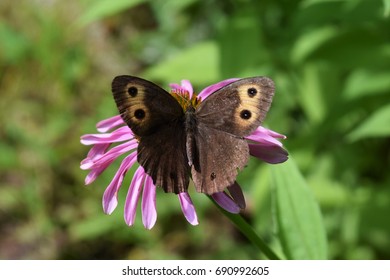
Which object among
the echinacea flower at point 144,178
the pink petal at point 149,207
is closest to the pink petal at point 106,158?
the echinacea flower at point 144,178

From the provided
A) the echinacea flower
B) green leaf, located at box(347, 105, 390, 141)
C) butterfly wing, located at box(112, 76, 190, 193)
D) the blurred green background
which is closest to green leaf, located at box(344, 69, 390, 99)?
the blurred green background

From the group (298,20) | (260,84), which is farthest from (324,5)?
(260,84)

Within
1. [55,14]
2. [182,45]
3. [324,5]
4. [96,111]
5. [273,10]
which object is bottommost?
[324,5]

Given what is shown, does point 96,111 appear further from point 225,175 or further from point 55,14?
point 225,175

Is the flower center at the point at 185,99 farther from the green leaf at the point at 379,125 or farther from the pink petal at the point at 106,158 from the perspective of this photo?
the green leaf at the point at 379,125

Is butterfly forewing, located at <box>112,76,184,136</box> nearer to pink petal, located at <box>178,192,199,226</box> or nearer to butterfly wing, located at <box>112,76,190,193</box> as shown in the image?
butterfly wing, located at <box>112,76,190,193</box>
